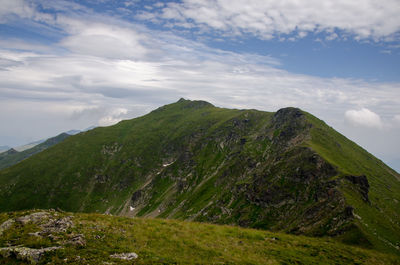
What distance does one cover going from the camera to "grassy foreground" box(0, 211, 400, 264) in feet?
64.0

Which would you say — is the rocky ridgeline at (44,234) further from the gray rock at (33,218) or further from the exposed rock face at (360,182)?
the exposed rock face at (360,182)

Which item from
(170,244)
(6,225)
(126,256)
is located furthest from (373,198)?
(6,225)

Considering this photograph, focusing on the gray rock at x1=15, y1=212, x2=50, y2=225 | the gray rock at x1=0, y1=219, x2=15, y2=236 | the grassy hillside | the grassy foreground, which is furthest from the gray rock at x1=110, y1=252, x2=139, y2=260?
the grassy hillside

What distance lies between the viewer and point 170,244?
2409 centimetres

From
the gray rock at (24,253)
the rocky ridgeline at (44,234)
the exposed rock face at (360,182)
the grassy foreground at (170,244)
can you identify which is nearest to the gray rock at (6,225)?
the rocky ridgeline at (44,234)

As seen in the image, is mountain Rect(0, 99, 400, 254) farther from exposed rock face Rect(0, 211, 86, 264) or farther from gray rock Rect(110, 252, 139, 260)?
exposed rock face Rect(0, 211, 86, 264)

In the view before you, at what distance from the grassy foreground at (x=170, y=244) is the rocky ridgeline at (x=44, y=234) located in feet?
0.57

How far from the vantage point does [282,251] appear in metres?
27.5

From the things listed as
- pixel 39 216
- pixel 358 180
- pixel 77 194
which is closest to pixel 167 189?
pixel 77 194

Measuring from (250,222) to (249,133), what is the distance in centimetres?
11375

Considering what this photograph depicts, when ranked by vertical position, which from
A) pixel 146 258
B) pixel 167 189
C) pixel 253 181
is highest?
pixel 146 258

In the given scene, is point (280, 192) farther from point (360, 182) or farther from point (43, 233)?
point (43, 233)

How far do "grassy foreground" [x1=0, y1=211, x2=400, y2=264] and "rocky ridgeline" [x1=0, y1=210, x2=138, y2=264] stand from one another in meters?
0.17

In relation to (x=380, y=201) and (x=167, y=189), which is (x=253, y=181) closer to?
(x=380, y=201)
